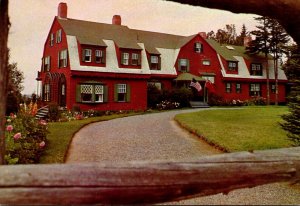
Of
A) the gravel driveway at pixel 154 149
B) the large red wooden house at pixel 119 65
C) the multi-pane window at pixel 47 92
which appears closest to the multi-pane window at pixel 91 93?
the large red wooden house at pixel 119 65

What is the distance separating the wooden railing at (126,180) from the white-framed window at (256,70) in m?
40.5

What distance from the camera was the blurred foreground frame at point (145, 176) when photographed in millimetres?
1635

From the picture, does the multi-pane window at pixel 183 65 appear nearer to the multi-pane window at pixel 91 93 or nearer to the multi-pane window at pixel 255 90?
the multi-pane window at pixel 255 90

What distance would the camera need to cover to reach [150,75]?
3155 cm

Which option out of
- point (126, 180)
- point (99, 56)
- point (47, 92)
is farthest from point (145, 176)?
point (47, 92)

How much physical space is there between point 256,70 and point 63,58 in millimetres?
22433

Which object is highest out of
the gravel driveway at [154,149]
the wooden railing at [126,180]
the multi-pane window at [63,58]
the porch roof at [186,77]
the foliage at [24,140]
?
the multi-pane window at [63,58]

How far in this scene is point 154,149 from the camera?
11.0m

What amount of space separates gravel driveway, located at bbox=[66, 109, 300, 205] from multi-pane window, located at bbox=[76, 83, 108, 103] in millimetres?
12477

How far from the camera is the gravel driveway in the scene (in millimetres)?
6471

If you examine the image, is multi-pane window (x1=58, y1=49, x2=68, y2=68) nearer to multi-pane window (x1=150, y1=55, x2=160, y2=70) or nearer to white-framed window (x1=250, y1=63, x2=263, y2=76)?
multi-pane window (x1=150, y1=55, x2=160, y2=70)

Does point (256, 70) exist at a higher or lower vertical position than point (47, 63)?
higher

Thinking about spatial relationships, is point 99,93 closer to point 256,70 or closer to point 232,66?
point 232,66

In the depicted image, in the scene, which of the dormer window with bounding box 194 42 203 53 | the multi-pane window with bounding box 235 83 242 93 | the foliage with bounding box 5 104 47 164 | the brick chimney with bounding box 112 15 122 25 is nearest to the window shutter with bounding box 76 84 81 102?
the brick chimney with bounding box 112 15 122 25
